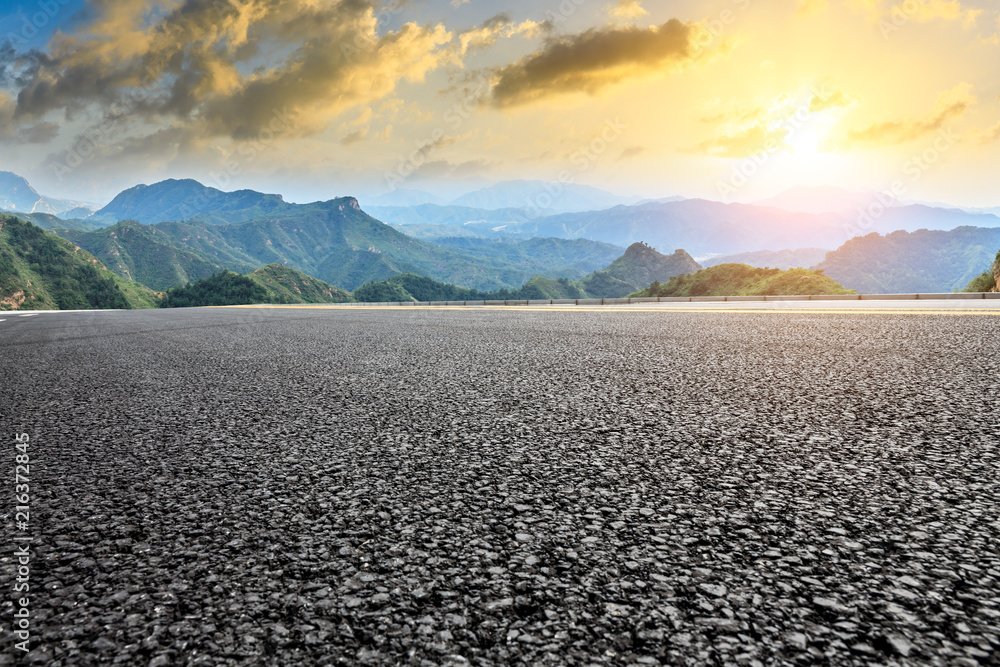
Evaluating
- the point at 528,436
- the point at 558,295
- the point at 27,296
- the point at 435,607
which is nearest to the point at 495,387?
the point at 528,436

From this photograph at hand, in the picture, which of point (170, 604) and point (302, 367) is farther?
point (302, 367)

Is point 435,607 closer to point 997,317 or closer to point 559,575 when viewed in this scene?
point 559,575

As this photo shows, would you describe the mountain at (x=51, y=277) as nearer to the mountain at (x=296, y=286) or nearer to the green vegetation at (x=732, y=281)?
the mountain at (x=296, y=286)

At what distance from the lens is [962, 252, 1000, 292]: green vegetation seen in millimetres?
37263

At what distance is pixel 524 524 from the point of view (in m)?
2.06

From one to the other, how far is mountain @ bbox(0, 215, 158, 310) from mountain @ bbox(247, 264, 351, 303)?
31206 mm

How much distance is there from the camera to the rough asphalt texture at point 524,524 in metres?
1.41

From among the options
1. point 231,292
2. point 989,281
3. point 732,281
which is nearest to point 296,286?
point 231,292

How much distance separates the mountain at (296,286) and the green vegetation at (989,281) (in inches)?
5746

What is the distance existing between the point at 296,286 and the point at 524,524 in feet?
594

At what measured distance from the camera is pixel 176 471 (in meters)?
2.80

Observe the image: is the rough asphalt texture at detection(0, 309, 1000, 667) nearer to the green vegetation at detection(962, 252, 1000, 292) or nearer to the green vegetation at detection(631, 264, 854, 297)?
the green vegetation at detection(962, 252, 1000, 292)

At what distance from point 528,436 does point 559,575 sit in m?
1.60

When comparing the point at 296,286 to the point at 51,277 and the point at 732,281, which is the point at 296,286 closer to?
the point at 51,277
